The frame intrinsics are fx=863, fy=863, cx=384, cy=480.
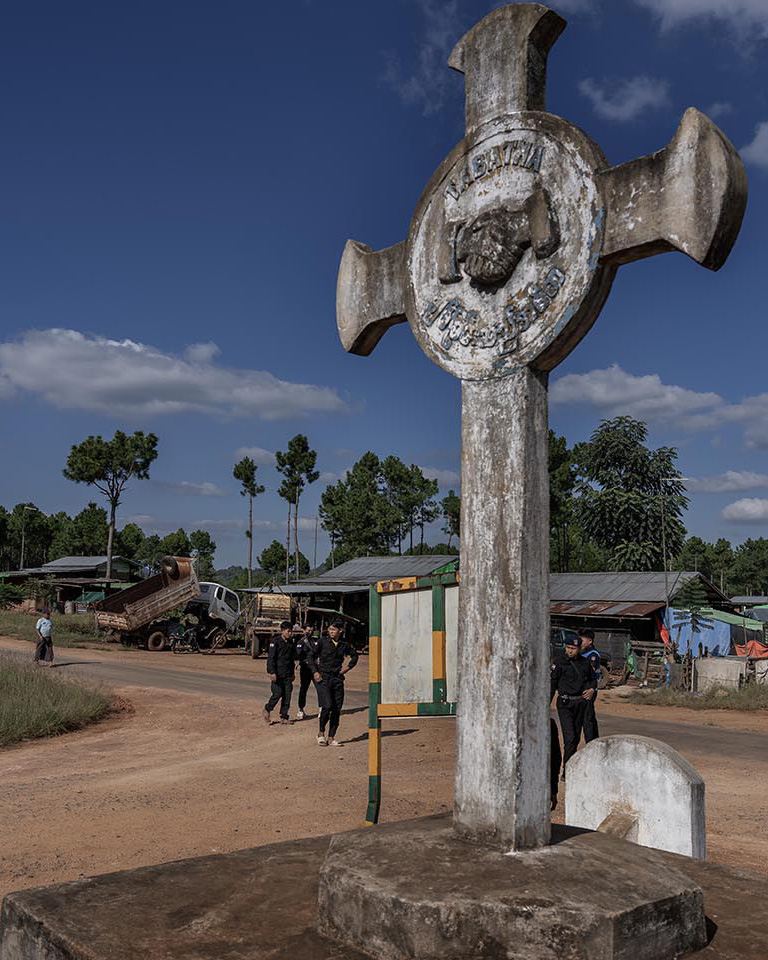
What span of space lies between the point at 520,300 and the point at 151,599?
2827 centimetres

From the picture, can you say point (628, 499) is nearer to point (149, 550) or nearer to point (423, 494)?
point (423, 494)

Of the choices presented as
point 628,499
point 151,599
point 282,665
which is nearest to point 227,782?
point 282,665

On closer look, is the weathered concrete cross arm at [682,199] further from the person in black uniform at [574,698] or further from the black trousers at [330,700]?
the black trousers at [330,700]

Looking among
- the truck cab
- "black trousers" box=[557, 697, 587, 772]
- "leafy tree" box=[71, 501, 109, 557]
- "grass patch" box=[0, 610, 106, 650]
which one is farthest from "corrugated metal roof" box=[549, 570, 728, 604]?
"leafy tree" box=[71, 501, 109, 557]

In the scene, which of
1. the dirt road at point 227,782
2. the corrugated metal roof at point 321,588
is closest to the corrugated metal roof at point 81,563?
the corrugated metal roof at point 321,588

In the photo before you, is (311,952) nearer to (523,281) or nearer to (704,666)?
(523,281)

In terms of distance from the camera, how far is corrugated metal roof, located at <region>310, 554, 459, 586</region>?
36.5m

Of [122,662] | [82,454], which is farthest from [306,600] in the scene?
[82,454]

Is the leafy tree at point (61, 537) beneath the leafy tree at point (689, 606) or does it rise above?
above

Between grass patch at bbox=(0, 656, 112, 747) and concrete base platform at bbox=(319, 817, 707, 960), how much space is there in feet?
35.9

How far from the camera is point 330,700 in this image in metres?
11.8

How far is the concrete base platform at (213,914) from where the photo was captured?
267cm

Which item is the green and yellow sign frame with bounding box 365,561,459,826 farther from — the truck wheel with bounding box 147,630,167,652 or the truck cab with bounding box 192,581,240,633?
the truck cab with bounding box 192,581,240,633

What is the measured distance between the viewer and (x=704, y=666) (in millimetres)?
20797
